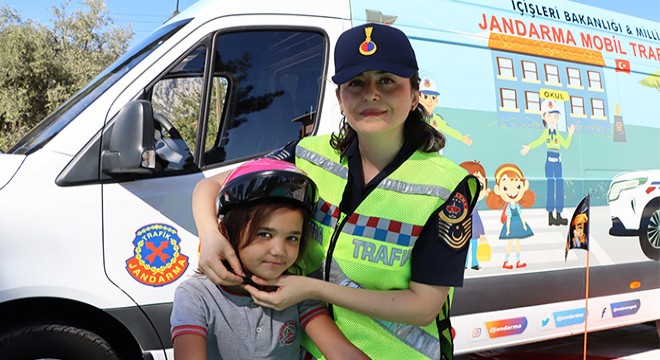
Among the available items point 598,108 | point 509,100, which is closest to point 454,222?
point 509,100

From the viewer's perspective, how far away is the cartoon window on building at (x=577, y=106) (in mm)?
4207

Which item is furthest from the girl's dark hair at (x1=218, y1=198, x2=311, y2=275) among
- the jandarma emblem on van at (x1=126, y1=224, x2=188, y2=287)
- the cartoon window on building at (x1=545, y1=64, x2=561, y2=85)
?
the cartoon window on building at (x1=545, y1=64, x2=561, y2=85)

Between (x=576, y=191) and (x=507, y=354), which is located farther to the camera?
(x=507, y=354)

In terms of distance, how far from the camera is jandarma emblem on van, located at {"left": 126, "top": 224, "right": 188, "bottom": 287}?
9.60ft

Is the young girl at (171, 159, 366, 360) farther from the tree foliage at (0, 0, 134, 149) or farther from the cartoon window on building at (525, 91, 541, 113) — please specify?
the tree foliage at (0, 0, 134, 149)

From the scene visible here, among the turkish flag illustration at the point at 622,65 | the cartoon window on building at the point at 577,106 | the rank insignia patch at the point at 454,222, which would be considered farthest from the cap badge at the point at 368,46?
the turkish flag illustration at the point at 622,65

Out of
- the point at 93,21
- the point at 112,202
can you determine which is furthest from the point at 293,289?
the point at 93,21

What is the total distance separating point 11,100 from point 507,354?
797 inches

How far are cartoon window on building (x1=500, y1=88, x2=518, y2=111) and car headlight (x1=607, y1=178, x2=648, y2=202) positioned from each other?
3.60 feet

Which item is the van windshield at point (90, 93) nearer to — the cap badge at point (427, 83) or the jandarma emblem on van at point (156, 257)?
the jandarma emblem on van at point (156, 257)

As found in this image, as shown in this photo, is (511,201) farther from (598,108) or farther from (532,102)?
(598,108)

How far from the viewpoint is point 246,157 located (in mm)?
3217

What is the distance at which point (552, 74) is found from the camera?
162 inches

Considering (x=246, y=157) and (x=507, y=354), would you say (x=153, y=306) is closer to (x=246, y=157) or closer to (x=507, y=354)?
(x=246, y=157)
